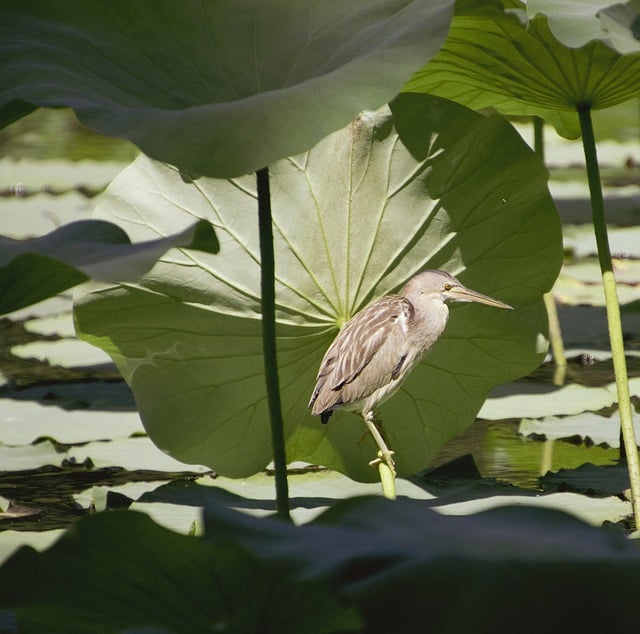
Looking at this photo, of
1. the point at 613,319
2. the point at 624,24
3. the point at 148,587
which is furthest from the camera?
the point at 613,319

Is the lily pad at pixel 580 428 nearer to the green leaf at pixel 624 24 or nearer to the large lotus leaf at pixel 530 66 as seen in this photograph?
the large lotus leaf at pixel 530 66

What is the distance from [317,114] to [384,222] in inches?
33.3

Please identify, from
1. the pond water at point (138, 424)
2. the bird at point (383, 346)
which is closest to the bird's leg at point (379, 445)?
the bird at point (383, 346)

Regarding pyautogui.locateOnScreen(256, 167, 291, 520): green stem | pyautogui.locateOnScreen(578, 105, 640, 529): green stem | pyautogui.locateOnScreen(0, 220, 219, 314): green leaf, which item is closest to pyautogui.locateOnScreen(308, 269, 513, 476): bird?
pyautogui.locateOnScreen(578, 105, 640, 529): green stem

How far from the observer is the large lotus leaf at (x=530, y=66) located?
226 cm

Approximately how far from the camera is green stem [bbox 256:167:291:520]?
1814 millimetres

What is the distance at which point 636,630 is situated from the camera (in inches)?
42.2

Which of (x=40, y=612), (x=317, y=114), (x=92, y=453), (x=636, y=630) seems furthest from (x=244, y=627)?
(x=92, y=453)

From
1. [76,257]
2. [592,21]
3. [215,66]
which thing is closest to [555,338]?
[592,21]

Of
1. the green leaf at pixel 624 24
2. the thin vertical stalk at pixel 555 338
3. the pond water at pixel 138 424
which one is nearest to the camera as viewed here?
the green leaf at pixel 624 24

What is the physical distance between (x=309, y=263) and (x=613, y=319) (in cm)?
62

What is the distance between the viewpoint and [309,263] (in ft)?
8.46

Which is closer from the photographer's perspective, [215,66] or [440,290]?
[215,66]

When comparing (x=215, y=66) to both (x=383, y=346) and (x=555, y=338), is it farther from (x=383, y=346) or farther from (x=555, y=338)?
(x=555, y=338)
